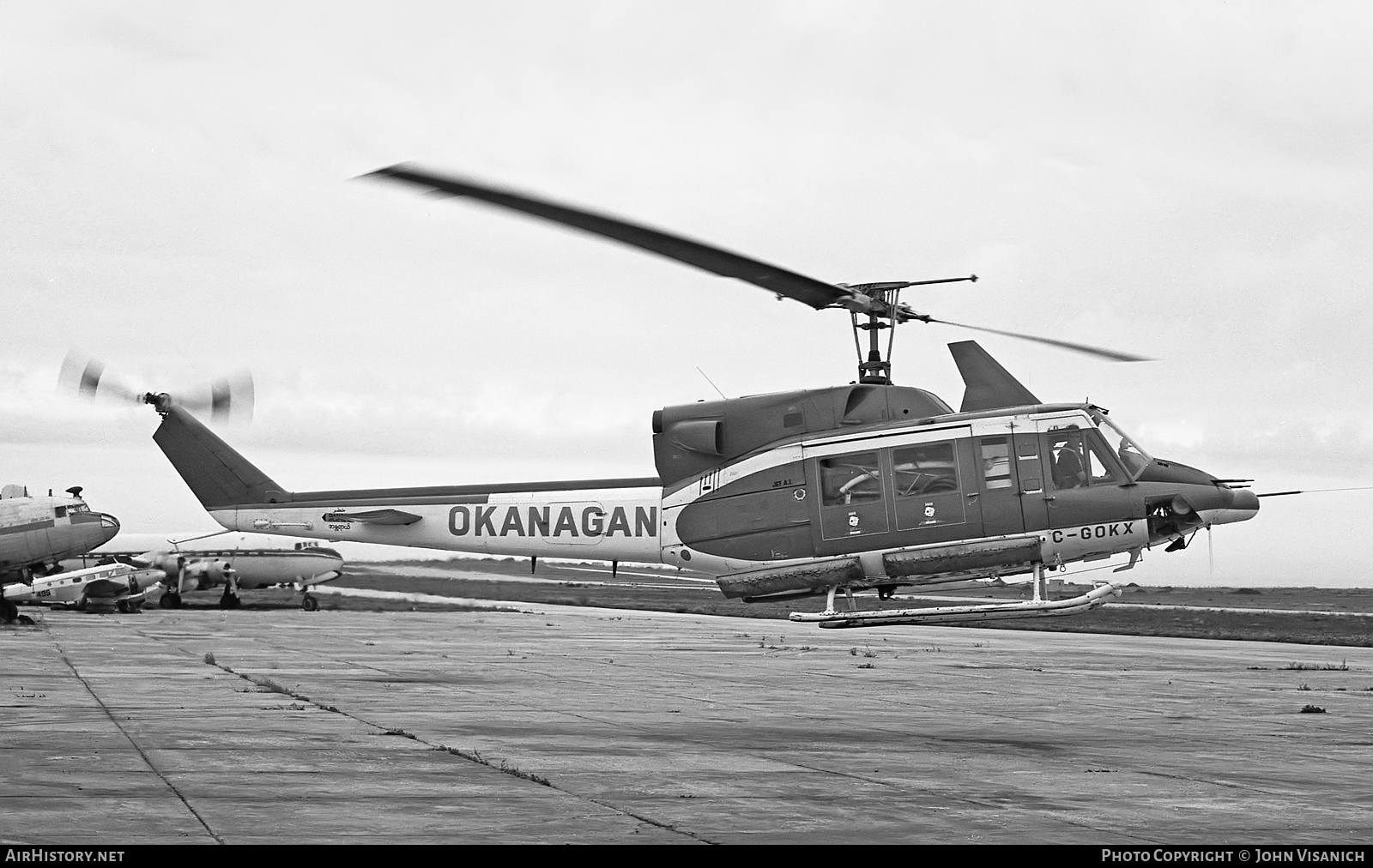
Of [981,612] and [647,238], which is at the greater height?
[647,238]

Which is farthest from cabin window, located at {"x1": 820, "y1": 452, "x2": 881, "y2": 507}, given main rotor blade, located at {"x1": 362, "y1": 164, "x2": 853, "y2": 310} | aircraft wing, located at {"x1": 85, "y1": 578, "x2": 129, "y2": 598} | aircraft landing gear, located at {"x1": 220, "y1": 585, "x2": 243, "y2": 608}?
aircraft landing gear, located at {"x1": 220, "y1": 585, "x2": 243, "y2": 608}

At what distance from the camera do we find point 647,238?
11875 mm

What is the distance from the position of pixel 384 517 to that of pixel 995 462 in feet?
30.2

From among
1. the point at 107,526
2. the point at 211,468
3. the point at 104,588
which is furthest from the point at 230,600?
the point at 211,468

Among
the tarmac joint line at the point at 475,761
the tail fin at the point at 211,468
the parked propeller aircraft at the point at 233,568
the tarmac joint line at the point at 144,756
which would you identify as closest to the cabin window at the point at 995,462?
the tarmac joint line at the point at 475,761

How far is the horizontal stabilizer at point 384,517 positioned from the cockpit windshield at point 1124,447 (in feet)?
31.9

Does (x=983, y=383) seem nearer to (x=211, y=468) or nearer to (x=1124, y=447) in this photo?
(x=1124, y=447)

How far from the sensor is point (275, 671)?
23078mm

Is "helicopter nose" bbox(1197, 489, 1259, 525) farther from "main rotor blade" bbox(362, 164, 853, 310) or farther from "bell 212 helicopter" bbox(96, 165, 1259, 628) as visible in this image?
"main rotor blade" bbox(362, 164, 853, 310)

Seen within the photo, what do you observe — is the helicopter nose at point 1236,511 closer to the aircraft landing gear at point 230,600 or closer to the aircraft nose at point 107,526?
the aircraft nose at point 107,526

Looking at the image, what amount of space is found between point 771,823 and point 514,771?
Answer: 9.97 feet

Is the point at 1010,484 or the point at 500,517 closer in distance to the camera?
the point at 1010,484

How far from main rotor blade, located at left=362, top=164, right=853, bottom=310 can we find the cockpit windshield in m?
3.70

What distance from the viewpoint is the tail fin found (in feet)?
90.0
